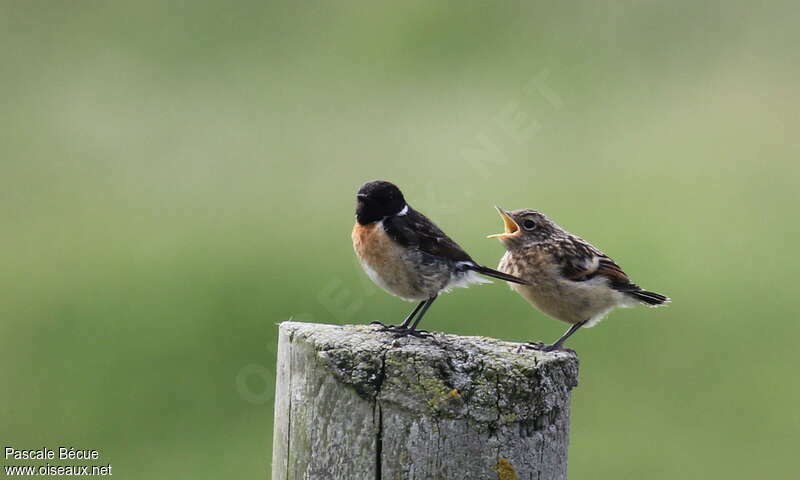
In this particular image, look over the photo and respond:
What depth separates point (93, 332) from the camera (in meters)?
13.1

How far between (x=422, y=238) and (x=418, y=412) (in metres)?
2.33

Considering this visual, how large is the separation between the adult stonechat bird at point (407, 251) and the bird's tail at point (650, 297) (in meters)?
1.44

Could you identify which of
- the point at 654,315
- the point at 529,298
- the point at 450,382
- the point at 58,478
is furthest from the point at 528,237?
the point at 654,315

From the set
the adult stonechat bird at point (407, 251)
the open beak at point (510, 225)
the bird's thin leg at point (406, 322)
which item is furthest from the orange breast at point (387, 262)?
the open beak at point (510, 225)

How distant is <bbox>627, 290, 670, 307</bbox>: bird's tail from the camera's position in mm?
7430

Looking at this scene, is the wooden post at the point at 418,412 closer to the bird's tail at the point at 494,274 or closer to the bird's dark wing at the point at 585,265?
the bird's tail at the point at 494,274

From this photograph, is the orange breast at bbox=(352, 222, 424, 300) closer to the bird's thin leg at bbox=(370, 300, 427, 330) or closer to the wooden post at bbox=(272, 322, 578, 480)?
the bird's thin leg at bbox=(370, 300, 427, 330)

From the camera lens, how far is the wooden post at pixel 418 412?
420 cm

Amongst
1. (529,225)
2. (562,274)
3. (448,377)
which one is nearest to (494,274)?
(562,274)

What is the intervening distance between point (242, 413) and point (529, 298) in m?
5.88

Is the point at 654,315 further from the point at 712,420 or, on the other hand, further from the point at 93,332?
the point at 93,332

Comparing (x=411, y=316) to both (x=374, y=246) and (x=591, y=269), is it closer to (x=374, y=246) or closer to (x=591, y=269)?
(x=374, y=246)

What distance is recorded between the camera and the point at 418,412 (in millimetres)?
4223

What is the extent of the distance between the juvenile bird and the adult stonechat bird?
0.63 m
